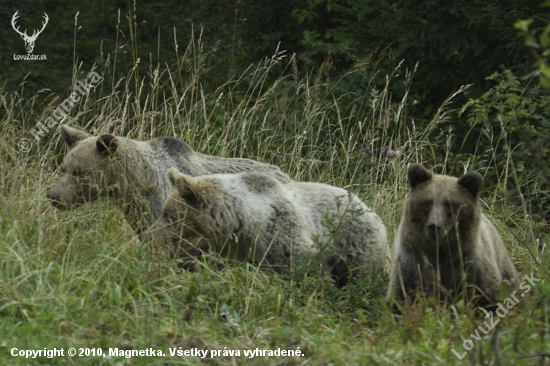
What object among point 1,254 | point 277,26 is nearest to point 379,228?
point 1,254

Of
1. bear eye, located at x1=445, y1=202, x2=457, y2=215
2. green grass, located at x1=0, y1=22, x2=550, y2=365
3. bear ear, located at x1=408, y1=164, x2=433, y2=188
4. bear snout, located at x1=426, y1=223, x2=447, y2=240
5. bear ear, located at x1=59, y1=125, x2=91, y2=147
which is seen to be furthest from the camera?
bear ear, located at x1=59, y1=125, x2=91, y2=147

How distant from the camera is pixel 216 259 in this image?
5797mm

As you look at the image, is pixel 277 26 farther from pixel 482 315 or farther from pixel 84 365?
pixel 84 365

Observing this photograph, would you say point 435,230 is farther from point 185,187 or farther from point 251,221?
point 185,187

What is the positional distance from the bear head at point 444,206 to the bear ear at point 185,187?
1.39m

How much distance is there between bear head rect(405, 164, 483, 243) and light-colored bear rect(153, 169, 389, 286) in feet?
1.38

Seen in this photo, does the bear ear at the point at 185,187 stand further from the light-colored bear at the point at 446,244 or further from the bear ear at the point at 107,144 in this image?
the light-colored bear at the point at 446,244

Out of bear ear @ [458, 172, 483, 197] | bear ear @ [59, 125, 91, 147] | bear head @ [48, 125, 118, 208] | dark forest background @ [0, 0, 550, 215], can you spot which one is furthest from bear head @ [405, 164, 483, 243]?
bear ear @ [59, 125, 91, 147]

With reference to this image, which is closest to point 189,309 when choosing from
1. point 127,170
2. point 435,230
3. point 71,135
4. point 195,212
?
point 195,212

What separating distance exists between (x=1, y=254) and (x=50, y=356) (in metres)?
1.32

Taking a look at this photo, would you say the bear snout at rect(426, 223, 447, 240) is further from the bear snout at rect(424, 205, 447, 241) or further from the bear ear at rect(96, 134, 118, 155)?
the bear ear at rect(96, 134, 118, 155)

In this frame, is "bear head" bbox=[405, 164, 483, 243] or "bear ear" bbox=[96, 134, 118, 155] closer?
"bear head" bbox=[405, 164, 483, 243]

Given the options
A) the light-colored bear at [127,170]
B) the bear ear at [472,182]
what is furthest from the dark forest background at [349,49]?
the light-colored bear at [127,170]

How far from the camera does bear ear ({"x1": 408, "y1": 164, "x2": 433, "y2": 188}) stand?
5852mm
